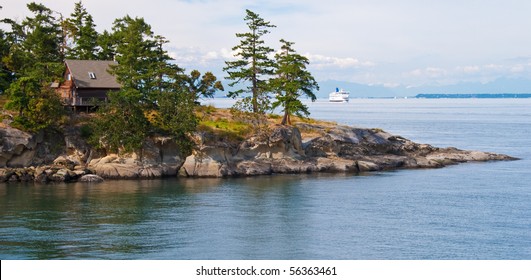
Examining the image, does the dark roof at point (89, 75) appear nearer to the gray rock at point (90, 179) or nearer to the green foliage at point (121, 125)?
the green foliage at point (121, 125)

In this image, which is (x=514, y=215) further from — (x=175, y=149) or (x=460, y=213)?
(x=175, y=149)

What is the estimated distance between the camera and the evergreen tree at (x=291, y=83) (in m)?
82.4

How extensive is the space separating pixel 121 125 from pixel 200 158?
9.06 metres

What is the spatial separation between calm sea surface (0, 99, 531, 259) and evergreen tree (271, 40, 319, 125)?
11.4m

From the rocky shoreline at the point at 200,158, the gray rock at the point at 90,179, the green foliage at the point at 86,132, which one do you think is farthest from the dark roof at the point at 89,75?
the gray rock at the point at 90,179

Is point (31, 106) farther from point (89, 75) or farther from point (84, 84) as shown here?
point (89, 75)

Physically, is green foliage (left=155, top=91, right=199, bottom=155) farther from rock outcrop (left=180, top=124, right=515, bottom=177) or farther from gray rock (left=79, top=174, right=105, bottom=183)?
gray rock (left=79, top=174, right=105, bottom=183)

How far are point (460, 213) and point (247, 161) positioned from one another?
28.9 m

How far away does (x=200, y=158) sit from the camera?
73.8m

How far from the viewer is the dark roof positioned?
81125 millimetres

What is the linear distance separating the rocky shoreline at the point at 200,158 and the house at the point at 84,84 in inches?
274

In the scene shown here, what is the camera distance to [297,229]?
155ft

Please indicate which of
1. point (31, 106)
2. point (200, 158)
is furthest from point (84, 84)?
point (200, 158)

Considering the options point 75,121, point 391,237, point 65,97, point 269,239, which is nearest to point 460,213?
point 391,237
